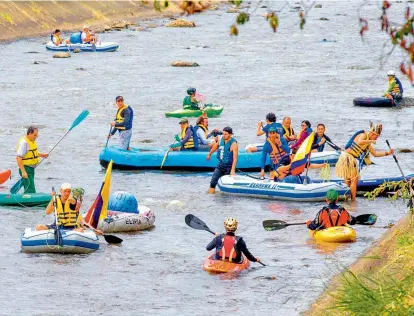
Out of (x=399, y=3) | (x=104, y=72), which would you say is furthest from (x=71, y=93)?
(x=399, y=3)

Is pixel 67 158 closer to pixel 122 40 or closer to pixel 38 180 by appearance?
pixel 38 180

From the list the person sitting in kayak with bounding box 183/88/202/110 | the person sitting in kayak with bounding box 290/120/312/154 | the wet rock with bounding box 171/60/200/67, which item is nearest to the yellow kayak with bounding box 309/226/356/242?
the person sitting in kayak with bounding box 290/120/312/154

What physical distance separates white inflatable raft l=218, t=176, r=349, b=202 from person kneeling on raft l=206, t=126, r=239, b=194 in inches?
11.3

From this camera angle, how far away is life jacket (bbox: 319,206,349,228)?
1786 centimetres

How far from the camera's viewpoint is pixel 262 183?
2158 cm

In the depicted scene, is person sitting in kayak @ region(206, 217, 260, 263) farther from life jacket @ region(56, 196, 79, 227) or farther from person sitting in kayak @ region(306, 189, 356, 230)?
life jacket @ region(56, 196, 79, 227)

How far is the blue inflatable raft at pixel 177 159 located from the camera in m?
24.1

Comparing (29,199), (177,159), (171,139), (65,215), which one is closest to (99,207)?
(65,215)

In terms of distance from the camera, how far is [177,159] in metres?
24.4

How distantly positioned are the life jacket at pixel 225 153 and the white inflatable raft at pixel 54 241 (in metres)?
5.30

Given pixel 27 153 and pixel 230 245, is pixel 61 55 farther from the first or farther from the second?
pixel 230 245

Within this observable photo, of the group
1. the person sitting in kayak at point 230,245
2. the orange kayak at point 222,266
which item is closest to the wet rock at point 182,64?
the orange kayak at point 222,266

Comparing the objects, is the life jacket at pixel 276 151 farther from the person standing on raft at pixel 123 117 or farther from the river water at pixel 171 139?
the person standing on raft at pixel 123 117

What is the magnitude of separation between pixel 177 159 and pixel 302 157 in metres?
4.43
